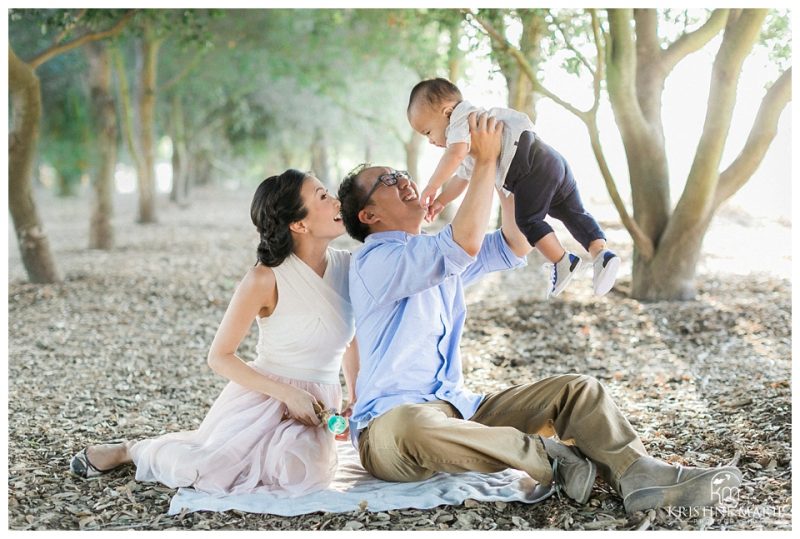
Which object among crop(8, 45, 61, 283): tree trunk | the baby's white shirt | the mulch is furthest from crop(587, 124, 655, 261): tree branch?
crop(8, 45, 61, 283): tree trunk

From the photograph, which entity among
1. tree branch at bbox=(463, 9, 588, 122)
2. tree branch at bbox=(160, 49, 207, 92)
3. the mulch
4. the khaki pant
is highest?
tree branch at bbox=(160, 49, 207, 92)

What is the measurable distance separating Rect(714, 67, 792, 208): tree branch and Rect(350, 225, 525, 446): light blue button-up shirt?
5094 millimetres

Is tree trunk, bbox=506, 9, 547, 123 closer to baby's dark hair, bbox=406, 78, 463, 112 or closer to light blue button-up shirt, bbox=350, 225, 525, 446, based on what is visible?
baby's dark hair, bbox=406, 78, 463, 112

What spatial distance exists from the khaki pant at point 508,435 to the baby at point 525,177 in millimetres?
548

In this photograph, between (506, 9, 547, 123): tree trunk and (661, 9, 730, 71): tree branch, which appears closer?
(661, 9, 730, 71): tree branch

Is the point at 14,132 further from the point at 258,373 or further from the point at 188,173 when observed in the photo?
the point at 188,173

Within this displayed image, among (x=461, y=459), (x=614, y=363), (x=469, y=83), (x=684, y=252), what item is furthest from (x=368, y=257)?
(x=469, y=83)

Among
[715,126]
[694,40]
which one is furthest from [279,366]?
[694,40]

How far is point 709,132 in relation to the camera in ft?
24.0

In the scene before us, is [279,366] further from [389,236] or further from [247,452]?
[389,236]

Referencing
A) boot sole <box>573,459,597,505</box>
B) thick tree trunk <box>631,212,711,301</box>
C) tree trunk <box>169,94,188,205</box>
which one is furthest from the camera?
tree trunk <box>169,94,188,205</box>

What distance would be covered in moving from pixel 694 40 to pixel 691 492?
217 inches

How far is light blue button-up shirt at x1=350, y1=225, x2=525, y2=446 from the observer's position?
319 centimetres

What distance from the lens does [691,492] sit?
303 centimetres
